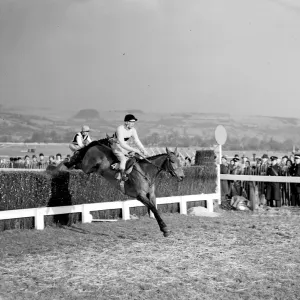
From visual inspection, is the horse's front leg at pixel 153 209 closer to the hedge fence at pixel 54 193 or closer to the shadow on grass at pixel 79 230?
the shadow on grass at pixel 79 230

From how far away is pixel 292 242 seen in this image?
10875 mm

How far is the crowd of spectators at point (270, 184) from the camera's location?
61.6 feet

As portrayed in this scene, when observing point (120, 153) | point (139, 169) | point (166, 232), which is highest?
point (120, 153)

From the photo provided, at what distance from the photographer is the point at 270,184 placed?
1891 centimetres

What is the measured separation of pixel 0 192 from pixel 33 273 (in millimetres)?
4645

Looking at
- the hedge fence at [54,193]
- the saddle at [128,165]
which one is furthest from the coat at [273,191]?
the saddle at [128,165]

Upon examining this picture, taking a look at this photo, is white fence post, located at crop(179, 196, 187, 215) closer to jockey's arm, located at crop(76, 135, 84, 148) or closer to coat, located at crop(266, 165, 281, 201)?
coat, located at crop(266, 165, 281, 201)

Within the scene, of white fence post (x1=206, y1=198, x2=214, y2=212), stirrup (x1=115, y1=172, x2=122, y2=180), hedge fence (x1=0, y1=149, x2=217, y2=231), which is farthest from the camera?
white fence post (x1=206, y1=198, x2=214, y2=212)

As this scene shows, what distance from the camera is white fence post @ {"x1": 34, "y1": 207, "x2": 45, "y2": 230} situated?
12.7m

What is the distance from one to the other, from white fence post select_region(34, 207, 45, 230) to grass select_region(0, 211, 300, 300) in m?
0.24

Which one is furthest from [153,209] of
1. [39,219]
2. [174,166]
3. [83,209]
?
[39,219]

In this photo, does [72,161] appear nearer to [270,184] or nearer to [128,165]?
[128,165]

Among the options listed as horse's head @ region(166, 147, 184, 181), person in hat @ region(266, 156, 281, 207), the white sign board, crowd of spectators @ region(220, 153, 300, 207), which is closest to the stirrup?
horse's head @ region(166, 147, 184, 181)

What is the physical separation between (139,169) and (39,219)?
264cm
